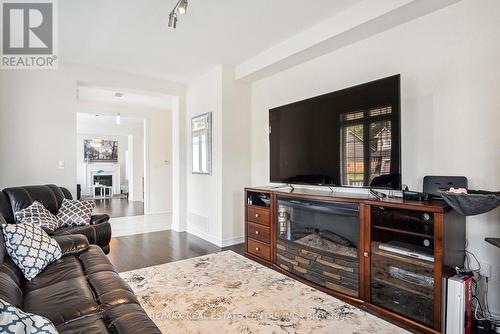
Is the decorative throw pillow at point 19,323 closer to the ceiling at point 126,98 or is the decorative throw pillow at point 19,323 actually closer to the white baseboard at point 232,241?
the white baseboard at point 232,241

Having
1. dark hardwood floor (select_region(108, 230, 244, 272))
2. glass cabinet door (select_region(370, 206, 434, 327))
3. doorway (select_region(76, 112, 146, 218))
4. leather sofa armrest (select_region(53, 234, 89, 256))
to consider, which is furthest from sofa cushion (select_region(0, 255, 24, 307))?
doorway (select_region(76, 112, 146, 218))

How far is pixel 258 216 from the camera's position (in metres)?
3.39

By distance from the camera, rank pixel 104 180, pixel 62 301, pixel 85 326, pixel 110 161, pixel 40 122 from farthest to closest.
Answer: pixel 110 161
pixel 104 180
pixel 40 122
pixel 62 301
pixel 85 326

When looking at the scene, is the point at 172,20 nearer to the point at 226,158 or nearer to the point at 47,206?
the point at 226,158

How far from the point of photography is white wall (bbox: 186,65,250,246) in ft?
13.5

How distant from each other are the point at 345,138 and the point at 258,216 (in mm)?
1400

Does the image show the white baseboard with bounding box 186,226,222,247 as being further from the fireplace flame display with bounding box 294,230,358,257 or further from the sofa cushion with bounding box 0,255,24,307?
the sofa cushion with bounding box 0,255,24,307

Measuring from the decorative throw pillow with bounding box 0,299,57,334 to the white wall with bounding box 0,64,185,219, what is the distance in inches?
141

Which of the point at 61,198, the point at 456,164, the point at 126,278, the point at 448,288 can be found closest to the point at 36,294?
the point at 126,278

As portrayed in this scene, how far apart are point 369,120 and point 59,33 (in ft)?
11.2

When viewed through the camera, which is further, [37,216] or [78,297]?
[37,216]

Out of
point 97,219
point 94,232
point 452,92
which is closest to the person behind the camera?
point 452,92

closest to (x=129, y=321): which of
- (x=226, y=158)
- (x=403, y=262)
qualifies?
(x=403, y=262)

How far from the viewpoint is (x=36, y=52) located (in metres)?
3.57
